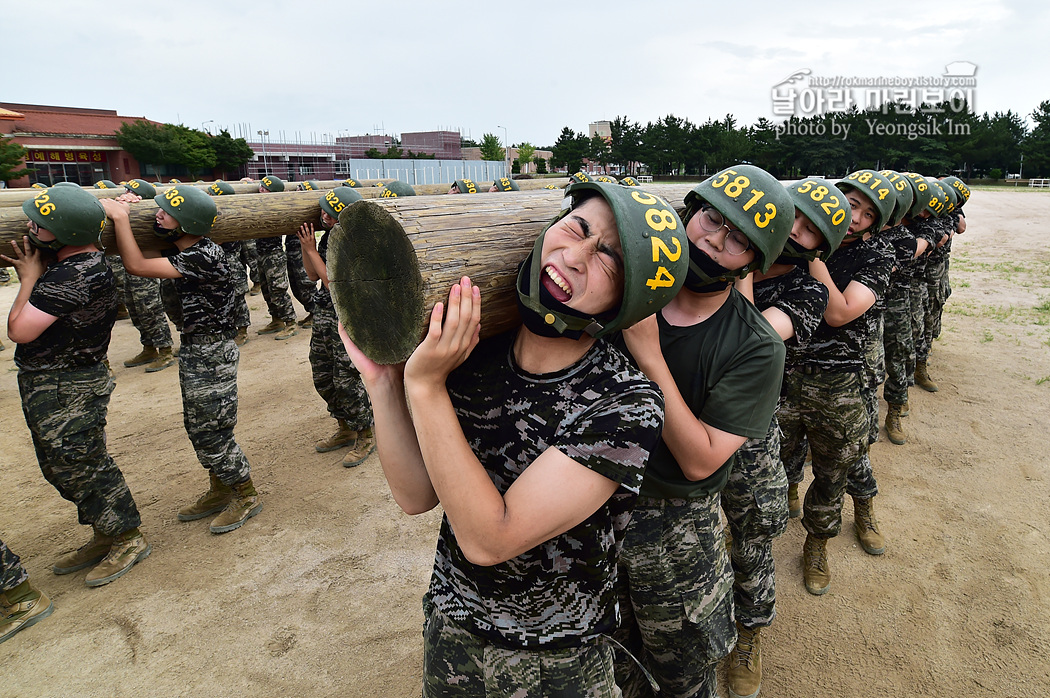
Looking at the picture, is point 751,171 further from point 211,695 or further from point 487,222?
point 211,695

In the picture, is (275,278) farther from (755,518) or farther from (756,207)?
(756,207)

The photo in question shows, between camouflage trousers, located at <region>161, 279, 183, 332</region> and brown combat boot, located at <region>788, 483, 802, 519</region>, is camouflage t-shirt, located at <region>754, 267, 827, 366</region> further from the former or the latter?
camouflage trousers, located at <region>161, 279, 183, 332</region>

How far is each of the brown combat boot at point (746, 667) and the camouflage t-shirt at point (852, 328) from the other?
6.11ft

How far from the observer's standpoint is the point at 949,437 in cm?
674

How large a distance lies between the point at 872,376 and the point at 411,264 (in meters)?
4.21

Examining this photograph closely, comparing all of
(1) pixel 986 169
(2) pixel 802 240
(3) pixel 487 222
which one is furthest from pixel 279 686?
(1) pixel 986 169

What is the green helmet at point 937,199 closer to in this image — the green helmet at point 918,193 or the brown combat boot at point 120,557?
the green helmet at point 918,193

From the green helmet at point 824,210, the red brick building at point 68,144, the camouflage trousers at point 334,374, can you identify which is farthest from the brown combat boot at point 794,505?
the red brick building at point 68,144

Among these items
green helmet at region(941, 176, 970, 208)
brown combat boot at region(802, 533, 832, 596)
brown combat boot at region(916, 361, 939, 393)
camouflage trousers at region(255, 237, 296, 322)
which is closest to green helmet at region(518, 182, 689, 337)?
brown combat boot at region(802, 533, 832, 596)

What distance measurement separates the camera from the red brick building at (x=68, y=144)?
33.1 meters

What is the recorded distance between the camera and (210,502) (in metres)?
5.39

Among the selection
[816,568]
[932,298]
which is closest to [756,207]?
[816,568]

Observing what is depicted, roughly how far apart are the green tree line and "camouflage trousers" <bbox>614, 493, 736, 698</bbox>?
43.6 metres

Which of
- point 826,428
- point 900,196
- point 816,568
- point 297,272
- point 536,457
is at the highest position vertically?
point 900,196
